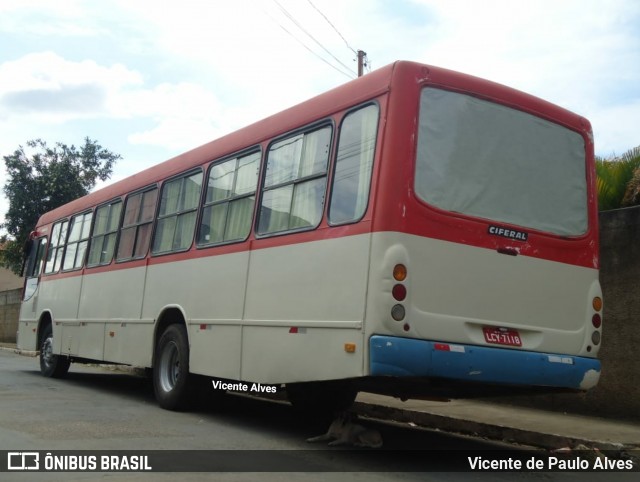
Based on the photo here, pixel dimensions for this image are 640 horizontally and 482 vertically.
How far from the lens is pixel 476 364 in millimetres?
5871

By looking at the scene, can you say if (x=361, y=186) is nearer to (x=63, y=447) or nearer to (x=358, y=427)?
(x=358, y=427)

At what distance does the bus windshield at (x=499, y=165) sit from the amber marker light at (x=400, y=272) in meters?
0.64

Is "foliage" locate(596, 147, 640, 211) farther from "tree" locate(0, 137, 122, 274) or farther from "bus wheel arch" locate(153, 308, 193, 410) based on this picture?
"tree" locate(0, 137, 122, 274)

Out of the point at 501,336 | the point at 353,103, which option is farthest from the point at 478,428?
the point at 353,103

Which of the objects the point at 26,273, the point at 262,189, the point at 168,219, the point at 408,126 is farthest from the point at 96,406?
the point at 26,273

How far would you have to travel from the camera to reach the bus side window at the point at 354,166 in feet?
20.1

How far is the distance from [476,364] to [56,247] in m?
10.1

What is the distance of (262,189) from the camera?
7.63 metres

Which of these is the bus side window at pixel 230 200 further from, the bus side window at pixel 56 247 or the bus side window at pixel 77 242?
the bus side window at pixel 56 247

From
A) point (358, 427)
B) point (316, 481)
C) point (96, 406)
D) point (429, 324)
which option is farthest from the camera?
point (96, 406)

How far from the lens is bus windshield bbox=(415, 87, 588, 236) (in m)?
6.15

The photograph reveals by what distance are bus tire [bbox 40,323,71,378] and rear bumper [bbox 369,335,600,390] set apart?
897cm

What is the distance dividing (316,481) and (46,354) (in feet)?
30.9

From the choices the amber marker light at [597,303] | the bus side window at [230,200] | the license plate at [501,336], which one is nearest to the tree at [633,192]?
the amber marker light at [597,303]
